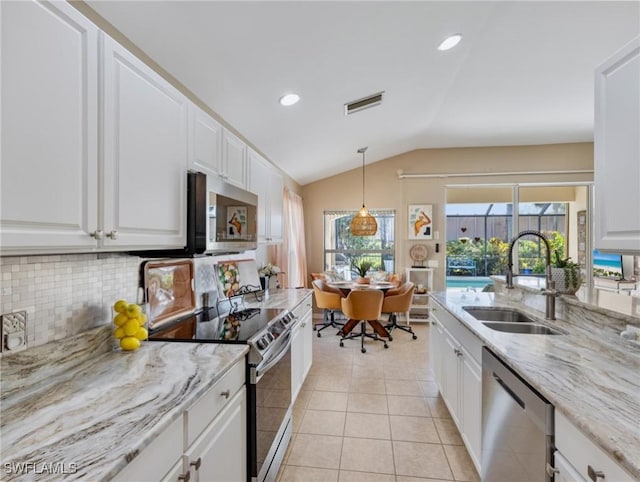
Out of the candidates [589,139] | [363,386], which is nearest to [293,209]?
[363,386]

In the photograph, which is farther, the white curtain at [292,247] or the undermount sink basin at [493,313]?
the white curtain at [292,247]

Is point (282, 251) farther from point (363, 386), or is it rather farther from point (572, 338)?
point (572, 338)

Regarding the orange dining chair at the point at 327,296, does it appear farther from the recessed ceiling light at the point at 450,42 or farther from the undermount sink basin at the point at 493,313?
the recessed ceiling light at the point at 450,42

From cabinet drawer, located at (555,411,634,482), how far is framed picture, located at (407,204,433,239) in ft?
15.6

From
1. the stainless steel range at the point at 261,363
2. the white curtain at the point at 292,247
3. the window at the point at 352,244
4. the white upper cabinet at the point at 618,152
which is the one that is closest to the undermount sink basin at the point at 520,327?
the white upper cabinet at the point at 618,152

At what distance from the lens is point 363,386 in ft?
10.4

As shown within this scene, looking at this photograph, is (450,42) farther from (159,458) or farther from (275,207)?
(159,458)

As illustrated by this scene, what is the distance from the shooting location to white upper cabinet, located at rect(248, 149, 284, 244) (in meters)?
2.68

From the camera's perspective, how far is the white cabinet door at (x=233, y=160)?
211 centimetres

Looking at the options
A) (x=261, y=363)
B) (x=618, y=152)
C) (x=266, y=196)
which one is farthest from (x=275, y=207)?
(x=618, y=152)

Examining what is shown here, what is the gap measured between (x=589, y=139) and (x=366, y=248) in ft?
13.0

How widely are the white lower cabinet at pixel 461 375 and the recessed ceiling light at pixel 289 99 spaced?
2.09 meters

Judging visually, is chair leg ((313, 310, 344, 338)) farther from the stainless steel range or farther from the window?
the stainless steel range

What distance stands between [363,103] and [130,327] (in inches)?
108
